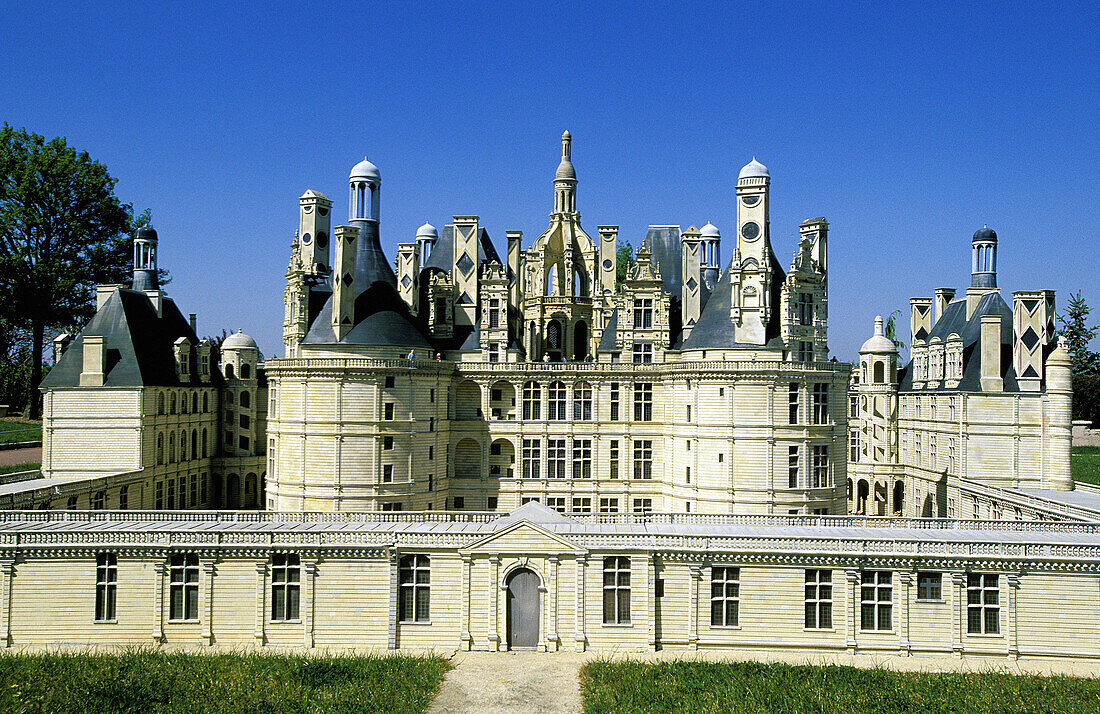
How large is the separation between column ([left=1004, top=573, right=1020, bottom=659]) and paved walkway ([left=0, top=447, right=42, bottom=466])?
50693mm

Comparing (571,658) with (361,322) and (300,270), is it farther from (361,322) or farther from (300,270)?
(300,270)

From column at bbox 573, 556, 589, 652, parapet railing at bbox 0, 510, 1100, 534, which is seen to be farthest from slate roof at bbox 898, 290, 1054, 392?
column at bbox 573, 556, 589, 652

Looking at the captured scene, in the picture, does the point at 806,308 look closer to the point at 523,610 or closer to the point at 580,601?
the point at 580,601

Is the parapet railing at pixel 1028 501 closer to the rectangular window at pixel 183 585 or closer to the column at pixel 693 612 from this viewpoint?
the column at pixel 693 612

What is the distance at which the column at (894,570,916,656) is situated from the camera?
26109 mm

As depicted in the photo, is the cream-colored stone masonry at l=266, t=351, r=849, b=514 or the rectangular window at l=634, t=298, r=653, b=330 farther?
the rectangular window at l=634, t=298, r=653, b=330

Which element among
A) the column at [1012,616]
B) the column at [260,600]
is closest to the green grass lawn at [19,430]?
the column at [260,600]

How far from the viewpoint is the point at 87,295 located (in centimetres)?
5928

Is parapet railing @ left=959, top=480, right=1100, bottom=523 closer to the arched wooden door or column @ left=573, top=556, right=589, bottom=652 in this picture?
column @ left=573, top=556, right=589, bottom=652

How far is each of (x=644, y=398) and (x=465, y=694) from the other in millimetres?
25997

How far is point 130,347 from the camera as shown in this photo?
4391cm

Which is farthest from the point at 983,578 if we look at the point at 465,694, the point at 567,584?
the point at 465,694

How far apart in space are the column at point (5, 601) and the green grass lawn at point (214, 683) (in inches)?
81.1

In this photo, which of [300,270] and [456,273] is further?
[456,273]
